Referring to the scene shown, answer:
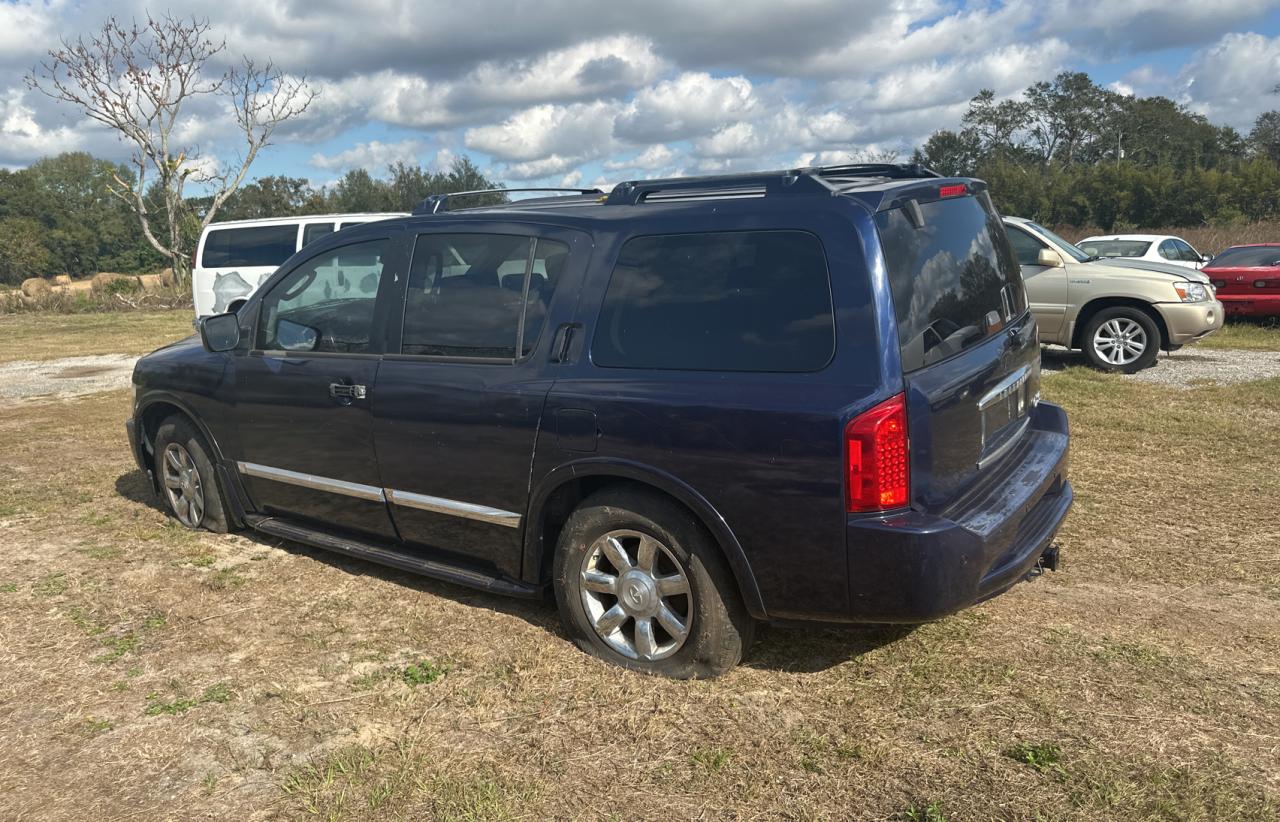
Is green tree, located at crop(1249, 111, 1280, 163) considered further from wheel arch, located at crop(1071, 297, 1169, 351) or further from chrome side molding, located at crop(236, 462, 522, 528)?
chrome side molding, located at crop(236, 462, 522, 528)

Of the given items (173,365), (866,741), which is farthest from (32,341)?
(866,741)

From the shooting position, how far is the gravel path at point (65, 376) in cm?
1172

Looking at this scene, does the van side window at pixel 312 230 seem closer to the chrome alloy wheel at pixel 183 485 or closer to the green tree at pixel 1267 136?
the chrome alloy wheel at pixel 183 485

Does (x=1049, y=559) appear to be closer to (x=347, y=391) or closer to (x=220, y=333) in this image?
(x=347, y=391)

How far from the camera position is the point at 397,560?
4.42 m

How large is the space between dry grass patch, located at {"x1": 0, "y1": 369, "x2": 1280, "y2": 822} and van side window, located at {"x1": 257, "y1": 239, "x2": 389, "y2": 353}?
→ 3.89ft

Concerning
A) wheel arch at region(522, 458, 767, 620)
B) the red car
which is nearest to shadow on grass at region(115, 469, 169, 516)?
wheel arch at region(522, 458, 767, 620)

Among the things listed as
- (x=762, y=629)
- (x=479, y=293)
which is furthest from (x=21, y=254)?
(x=762, y=629)

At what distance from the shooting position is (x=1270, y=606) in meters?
4.11

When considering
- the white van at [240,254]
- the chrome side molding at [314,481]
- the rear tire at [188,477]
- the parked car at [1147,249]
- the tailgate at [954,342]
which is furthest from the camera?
the parked car at [1147,249]

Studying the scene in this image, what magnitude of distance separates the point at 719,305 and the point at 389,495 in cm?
184

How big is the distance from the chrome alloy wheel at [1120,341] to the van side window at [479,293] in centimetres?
847

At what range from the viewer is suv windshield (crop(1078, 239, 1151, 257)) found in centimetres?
1559

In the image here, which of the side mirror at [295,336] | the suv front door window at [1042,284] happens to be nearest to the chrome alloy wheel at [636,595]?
the side mirror at [295,336]
